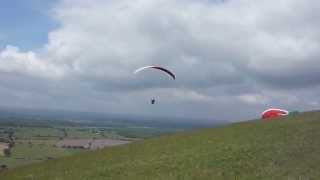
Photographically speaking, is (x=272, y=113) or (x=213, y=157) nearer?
(x=213, y=157)

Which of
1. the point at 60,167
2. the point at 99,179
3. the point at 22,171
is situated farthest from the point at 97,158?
the point at 99,179

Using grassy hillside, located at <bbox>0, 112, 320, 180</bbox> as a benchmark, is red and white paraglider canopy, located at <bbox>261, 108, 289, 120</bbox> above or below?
above

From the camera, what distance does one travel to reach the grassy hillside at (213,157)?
31422 mm

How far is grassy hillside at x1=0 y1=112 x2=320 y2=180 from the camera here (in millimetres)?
31422

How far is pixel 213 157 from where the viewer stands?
3572cm

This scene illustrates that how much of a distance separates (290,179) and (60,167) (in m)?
18.9

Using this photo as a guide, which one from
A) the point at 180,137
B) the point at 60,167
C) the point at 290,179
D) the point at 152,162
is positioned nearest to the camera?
the point at 290,179

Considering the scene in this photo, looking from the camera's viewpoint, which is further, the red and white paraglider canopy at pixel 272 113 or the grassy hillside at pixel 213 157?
the red and white paraglider canopy at pixel 272 113

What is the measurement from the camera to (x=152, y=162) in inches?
1447

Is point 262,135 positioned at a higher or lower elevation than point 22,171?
higher

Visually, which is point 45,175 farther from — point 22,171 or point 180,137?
point 180,137

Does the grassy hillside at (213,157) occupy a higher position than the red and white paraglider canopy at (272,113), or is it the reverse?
the red and white paraglider canopy at (272,113)

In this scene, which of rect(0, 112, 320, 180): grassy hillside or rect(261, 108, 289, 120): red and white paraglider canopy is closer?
rect(0, 112, 320, 180): grassy hillside

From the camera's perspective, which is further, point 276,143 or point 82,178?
point 276,143
